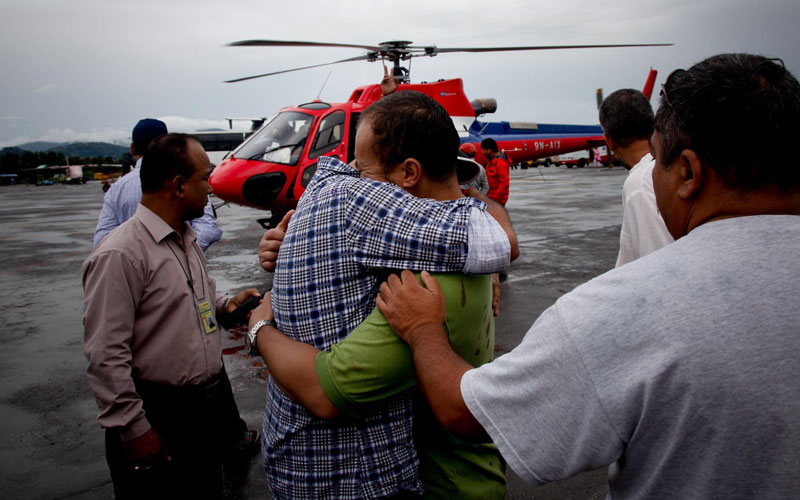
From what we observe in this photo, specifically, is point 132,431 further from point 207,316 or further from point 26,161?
point 26,161

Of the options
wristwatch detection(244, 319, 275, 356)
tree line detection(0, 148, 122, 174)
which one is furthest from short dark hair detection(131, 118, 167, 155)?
tree line detection(0, 148, 122, 174)

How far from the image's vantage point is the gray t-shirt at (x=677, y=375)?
0.87 m

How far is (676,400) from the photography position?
90cm

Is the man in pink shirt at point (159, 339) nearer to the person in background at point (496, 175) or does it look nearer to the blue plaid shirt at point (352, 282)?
the blue plaid shirt at point (352, 282)

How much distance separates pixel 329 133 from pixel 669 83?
9470 millimetres

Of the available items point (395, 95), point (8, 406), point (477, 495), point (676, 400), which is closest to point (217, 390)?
point (477, 495)

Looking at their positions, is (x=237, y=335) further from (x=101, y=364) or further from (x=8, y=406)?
(x=101, y=364)

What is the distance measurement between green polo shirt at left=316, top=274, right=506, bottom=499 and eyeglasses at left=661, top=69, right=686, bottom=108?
1.94 feet

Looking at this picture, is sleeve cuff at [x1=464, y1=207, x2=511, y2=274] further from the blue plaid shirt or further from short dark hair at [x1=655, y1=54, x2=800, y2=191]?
short dark hair at [x1=655, y1=54, x2=800, y2=191]

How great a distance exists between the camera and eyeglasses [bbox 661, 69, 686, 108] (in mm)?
1096

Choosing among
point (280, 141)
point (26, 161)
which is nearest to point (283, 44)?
point (280, 141)

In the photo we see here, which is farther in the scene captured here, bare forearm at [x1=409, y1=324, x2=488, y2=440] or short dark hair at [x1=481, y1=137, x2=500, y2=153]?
short dark hair at [x1=481, y1=137, x2=500, y2=153]

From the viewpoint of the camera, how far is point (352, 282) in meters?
1.32

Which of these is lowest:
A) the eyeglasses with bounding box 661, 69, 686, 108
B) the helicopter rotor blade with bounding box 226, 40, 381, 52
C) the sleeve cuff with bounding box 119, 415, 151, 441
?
the sleeve cuff with bounding box 119, 415, 151, 441
